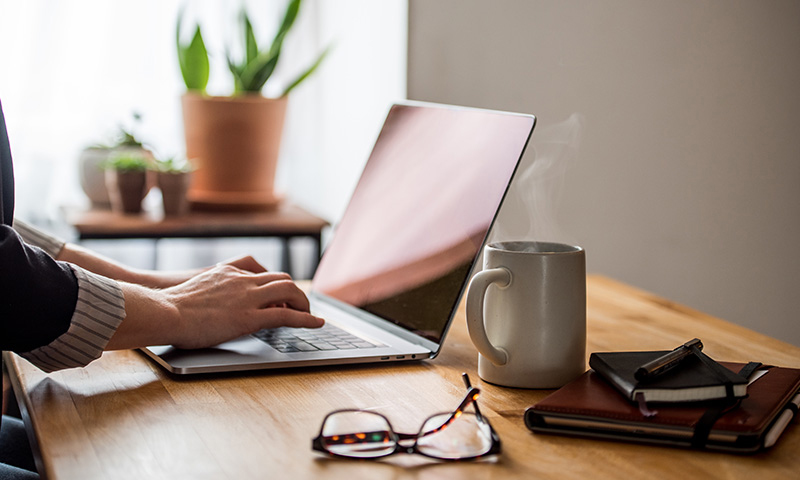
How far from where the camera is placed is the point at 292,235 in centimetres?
191

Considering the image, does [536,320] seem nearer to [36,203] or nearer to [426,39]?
[426,39]

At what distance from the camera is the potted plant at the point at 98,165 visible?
206 cm

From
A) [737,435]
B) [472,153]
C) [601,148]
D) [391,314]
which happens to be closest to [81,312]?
[391,314]

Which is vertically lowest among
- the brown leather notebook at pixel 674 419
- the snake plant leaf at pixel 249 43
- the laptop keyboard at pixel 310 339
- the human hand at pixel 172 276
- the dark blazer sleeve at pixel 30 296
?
the laptop keyboard at pixel 310 339

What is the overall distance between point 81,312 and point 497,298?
386 mm

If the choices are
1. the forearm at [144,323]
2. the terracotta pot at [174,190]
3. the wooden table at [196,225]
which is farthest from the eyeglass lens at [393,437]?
the terracotta pot at [174,190]

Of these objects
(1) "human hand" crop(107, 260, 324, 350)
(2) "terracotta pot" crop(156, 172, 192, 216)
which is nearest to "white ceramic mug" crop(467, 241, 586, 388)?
(1) "human hand" crop(107, 260, 324, 350)

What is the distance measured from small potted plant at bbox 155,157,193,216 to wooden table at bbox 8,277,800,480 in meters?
1.11

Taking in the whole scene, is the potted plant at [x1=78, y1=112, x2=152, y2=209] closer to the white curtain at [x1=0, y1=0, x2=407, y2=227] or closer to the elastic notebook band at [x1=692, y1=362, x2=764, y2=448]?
the white curtain at [x1=0, y1=0, x2=407, y2=227]

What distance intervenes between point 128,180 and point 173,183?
111 mm

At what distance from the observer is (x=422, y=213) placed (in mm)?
1003

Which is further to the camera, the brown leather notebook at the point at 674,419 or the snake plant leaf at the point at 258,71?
the snake plant leaf at the point at 258,71

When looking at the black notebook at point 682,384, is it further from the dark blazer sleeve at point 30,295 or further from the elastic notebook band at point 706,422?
the dark blazer sleeve at point 30,295

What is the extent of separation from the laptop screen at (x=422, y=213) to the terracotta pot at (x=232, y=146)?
3.15ft
